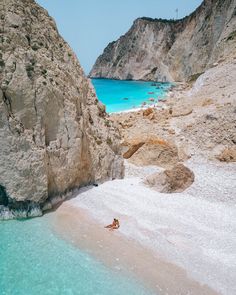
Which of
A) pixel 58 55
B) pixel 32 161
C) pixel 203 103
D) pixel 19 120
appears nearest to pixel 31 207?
pixel 32 161

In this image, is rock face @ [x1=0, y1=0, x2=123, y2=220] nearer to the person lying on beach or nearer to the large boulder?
the person lying on beach

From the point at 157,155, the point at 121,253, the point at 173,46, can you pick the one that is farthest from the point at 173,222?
the point at 173,46

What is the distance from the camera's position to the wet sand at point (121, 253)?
989 centimetres

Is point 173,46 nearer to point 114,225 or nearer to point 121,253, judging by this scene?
point 114,225

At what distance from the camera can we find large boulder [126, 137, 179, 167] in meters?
19.0

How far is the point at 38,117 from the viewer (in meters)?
13.6

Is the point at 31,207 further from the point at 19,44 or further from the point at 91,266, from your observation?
the point at 19,44

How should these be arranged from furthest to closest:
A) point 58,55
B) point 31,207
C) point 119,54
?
point 119,54 → point 58,55 → point 31,207

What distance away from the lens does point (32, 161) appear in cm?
1315

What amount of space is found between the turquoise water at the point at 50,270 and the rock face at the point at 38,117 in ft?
6.03

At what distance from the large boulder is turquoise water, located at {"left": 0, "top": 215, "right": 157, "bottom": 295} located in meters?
8.47

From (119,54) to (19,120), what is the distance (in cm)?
10353

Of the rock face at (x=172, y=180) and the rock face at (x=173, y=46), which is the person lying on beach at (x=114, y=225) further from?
the rock face at (x=173, y=46)

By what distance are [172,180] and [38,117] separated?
6855 millimetres
